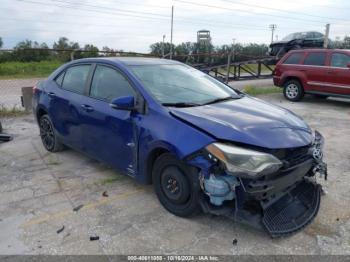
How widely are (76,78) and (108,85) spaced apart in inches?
35.4

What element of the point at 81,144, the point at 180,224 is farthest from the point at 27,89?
the point at 180,224

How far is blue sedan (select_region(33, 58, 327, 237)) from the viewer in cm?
310

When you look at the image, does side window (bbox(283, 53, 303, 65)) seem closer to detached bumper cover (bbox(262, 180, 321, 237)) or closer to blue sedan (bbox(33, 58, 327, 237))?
blue sedan (bbox(33, 58, 327, 237))

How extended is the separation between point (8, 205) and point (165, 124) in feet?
6.69

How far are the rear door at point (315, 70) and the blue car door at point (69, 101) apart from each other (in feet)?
26.5

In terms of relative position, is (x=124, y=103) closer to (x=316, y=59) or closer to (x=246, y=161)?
(x=246, y=161)

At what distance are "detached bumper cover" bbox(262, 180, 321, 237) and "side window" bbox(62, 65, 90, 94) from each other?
293 cm

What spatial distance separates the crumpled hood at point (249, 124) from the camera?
315 centimetres

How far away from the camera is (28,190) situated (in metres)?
4.36

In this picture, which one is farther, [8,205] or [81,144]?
[81,144]

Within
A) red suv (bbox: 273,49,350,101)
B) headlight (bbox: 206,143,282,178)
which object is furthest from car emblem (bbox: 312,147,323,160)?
red suv (bbox: 273,49,350,101)

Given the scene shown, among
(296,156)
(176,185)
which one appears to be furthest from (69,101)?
(296,156)

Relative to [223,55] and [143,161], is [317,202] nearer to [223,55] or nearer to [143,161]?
[143,161]

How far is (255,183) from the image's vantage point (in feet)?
9.86
